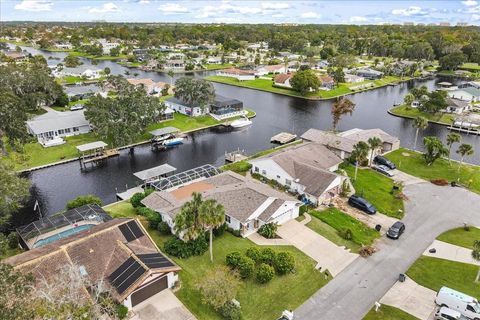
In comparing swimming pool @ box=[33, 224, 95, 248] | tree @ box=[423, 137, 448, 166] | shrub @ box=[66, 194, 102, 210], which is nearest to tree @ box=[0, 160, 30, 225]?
swimming pool @ box=[33, 224, 95, 248]

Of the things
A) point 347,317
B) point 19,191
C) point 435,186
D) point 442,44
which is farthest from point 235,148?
point 442,44

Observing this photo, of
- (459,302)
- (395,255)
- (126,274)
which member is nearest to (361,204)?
(395,255)

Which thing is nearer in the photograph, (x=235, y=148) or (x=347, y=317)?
(x=347, y=317)

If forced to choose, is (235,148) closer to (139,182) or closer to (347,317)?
(139,182)

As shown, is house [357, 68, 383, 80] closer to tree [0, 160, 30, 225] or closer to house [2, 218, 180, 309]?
house [2, 218, 180, 309]

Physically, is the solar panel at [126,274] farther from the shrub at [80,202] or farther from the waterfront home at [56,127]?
the waterfront home at [56,127]
